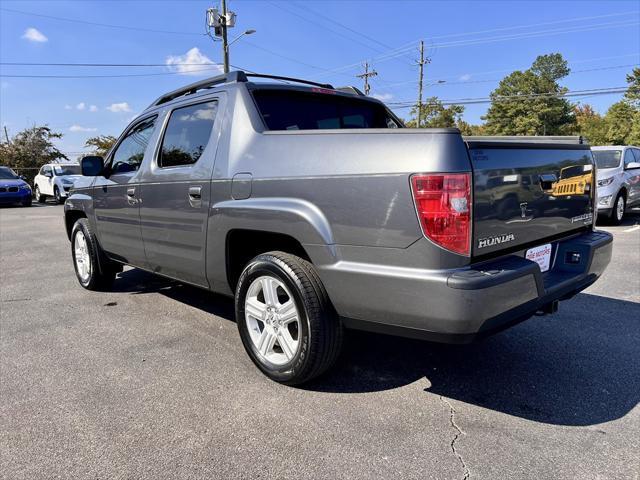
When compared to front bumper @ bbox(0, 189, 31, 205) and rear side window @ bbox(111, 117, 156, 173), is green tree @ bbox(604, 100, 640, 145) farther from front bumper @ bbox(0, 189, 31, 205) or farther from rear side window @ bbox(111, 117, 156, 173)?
rear side window @ bbox(111, 117, 156, 173)

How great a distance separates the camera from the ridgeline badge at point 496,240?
2.33m

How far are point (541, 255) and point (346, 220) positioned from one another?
3.99 ft

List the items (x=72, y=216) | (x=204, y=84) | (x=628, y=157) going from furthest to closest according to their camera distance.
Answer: (x=628, y=157) → (x=72, y=216) → (x=204, y=84)

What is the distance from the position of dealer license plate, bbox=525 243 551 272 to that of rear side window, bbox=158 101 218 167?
7.33 ft

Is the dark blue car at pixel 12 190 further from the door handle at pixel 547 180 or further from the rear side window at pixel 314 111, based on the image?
the door handle at pixel 547 180

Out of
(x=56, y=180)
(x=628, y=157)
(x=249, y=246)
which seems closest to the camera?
(x=249, y=246)

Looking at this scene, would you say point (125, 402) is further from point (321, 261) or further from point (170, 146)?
point (170, 146)

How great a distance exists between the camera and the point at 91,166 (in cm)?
467

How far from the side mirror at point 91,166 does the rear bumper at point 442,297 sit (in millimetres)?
3157

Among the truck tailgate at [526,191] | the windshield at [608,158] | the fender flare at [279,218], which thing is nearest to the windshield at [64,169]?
the windshield at [608,158]

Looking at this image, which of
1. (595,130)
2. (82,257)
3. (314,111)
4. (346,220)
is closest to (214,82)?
(314,111)

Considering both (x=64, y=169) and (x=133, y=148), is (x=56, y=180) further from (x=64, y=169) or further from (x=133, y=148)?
(x=133, y=148)

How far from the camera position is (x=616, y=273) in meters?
5.88

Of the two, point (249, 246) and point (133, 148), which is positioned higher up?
point (133, 148)
